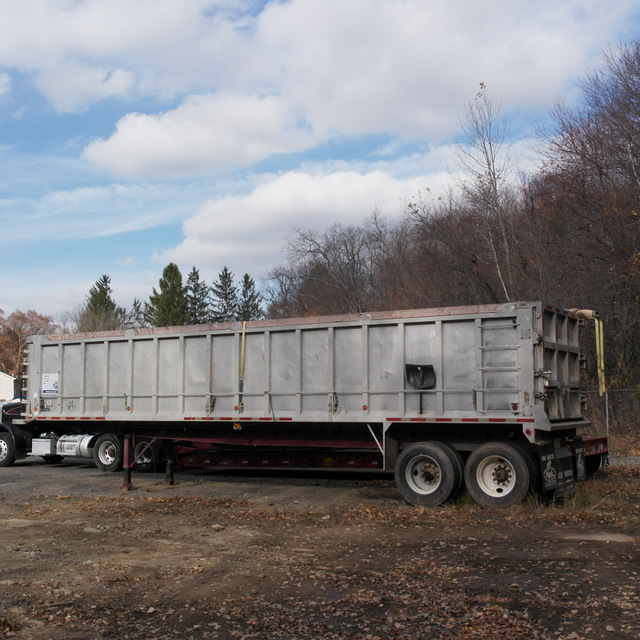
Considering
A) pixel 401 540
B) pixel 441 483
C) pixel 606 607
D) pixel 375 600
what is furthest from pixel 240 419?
pixel 606 607

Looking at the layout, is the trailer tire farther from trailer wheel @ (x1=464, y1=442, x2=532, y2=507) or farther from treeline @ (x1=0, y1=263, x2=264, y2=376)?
treeline @ (x1=0, y1=263, x2=264, y2=376)

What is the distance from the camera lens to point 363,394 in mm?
12148

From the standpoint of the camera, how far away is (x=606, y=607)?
586 cm

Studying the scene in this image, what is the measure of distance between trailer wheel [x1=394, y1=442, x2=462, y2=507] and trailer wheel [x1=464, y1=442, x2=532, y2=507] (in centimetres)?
27

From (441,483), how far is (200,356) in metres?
5.09

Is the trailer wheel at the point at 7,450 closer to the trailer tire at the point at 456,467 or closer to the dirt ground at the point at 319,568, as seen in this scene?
the dirt ground at the point at 319,568

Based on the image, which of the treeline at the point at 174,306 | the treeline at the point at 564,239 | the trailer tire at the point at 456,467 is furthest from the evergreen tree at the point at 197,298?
the trailer tire at the point at 456,467

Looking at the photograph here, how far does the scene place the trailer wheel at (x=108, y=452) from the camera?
17.1 metres

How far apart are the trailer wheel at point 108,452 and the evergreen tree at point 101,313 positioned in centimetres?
5198

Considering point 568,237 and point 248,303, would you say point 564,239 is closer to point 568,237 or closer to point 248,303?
point 568,237

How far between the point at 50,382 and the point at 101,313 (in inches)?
2449

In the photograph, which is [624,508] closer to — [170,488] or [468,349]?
[468,349]

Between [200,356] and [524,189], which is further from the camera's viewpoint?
[524,189]

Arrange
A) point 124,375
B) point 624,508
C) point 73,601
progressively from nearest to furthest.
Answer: point 73,601 → point 624,508 → point 124,375
